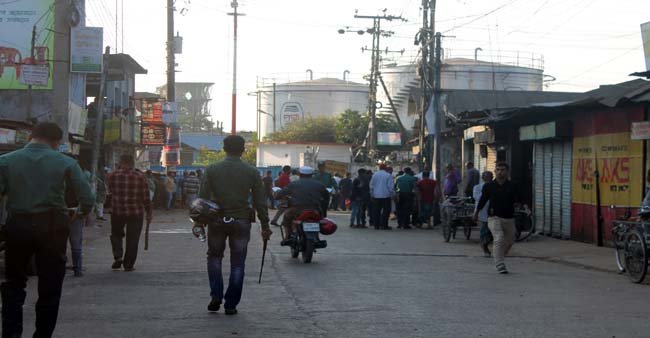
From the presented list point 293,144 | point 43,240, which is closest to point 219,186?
point 43,240

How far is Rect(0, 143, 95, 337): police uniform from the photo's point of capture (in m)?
6.93

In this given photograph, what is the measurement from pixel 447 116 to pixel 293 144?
1668 inches

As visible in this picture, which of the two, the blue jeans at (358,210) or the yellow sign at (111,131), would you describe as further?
the yellow sign at (111,131)

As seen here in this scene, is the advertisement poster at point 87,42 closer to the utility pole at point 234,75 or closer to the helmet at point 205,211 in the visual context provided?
the helmet at point 205,211

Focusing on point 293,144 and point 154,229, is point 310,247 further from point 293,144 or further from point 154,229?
point 293,144

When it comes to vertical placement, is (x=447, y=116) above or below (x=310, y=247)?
above

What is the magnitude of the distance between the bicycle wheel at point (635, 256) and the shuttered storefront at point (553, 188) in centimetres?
840

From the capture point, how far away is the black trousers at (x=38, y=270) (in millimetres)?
6914

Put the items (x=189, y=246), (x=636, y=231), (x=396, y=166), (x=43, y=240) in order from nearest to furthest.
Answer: (x=43, y=240) → (x=636, y=231) → (x=189, y=246) → (x=396, y=166)

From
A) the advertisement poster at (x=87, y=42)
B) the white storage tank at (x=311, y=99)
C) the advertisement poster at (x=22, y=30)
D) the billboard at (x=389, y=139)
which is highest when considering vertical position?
the white storage tank at (x=311, y=99)

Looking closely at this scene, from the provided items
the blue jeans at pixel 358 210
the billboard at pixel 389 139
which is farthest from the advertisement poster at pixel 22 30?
the billboard at pixel 389 139

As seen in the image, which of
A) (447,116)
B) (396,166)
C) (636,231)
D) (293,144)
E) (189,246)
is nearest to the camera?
(636,231)

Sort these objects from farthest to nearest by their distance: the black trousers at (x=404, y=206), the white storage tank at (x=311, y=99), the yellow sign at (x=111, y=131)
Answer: the white storage tank at (x=311, y=99)
the yellow sign at (x=111, y=131)
the black trousers at (x=404, y=206)

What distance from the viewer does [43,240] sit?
700 cm
